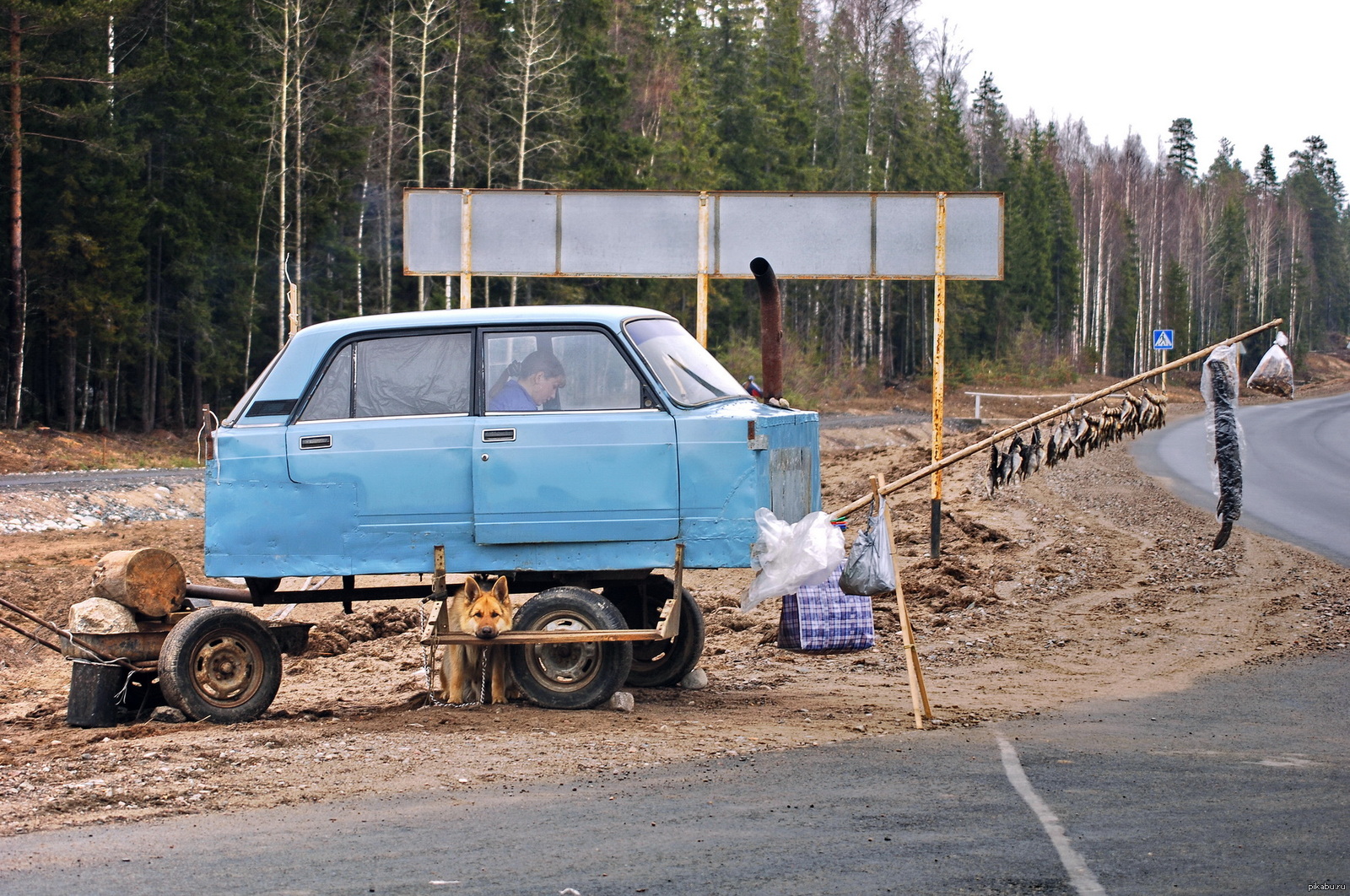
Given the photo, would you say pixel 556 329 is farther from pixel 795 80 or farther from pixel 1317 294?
pixel 1317 294

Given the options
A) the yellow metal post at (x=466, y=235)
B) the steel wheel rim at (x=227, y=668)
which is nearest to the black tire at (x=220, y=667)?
the steel wheel rim at (x=227, y=668)

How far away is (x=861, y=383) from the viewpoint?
58125mm

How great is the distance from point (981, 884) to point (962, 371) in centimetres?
6359

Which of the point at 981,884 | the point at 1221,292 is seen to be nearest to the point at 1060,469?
the point at 981,884

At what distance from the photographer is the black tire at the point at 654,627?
8.68 metres

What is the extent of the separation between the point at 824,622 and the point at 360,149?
35552mm

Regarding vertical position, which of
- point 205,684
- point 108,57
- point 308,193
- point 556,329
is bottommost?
point 205,684

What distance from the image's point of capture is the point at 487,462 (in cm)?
760

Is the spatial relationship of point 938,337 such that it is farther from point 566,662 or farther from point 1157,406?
point 566,662

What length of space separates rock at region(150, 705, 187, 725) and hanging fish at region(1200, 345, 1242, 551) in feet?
20.9

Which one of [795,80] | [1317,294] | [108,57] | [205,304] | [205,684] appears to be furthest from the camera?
[1317,294]

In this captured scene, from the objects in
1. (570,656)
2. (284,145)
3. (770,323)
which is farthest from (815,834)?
(284,145)

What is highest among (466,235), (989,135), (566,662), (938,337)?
(989,135)

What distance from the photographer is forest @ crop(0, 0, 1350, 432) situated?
34.0 meters
